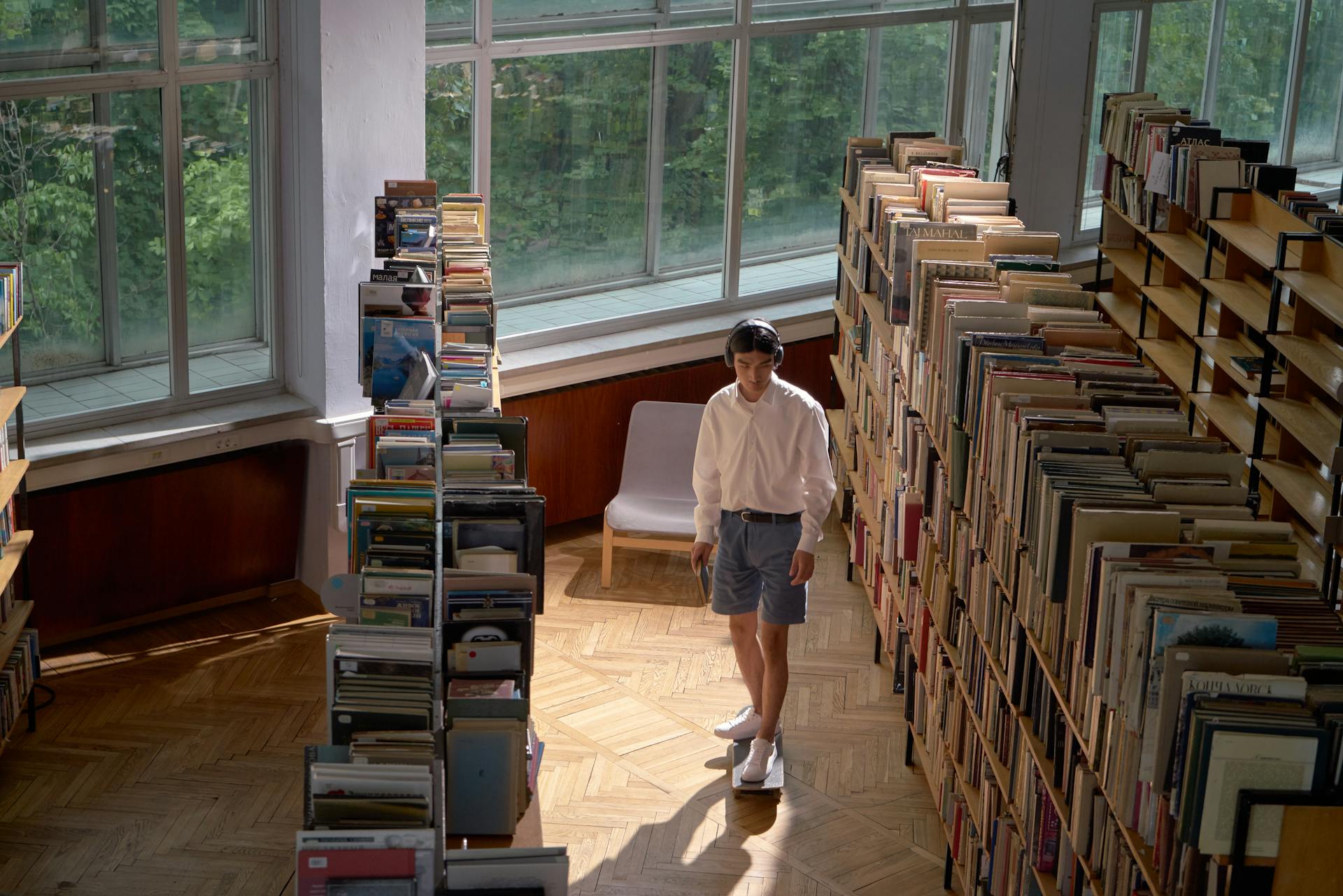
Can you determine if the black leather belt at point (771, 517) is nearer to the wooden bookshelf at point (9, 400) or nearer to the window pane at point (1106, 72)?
the wooden bookshelf at point (9, 400)

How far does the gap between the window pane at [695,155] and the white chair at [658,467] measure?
119 cm

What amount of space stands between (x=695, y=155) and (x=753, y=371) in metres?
3.71

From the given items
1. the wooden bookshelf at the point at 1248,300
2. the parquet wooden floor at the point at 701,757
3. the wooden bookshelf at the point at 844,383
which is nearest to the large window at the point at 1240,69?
the wooden bookshelf at the point at 844,383

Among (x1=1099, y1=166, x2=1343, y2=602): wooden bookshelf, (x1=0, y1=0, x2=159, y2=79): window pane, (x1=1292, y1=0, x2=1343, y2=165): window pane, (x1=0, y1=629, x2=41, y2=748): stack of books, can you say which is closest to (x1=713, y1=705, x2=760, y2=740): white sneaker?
(x1=1099, y1=166, x2=1343, y2=602): wooden bookshelf

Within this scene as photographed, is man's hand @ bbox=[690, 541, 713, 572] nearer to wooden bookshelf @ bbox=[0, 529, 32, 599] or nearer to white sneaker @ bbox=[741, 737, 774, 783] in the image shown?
white sneaker @ bbox=[741, 737, 774, 783]

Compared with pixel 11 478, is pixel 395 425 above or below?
above

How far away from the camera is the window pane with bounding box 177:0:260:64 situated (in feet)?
21.2

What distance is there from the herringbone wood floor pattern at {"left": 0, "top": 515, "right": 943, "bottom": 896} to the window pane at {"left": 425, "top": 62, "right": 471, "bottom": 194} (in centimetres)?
224

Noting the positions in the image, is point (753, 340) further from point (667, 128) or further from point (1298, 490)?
→ point (667, 128)

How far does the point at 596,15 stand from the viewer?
7.91 meters

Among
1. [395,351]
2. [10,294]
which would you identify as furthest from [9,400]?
[395,351]

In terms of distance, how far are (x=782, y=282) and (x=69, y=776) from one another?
5.15m

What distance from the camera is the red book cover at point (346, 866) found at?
2652 mm

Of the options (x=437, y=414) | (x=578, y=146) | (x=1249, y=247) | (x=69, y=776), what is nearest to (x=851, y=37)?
(x=578, y=146)
